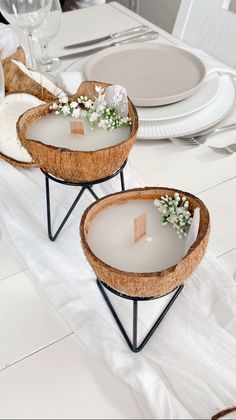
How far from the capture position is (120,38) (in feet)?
4.47

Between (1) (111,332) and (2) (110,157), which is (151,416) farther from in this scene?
(2) (110,157)

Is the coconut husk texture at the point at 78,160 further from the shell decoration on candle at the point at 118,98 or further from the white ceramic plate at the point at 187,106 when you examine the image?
the white ceramic plate at the point at 187,106

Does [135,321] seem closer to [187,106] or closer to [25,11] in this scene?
[187,106]

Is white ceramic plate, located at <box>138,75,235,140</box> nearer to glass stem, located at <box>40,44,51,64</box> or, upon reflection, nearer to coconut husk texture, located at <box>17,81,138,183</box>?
coconut husk texture, located at <box>17,81,138,183</box>

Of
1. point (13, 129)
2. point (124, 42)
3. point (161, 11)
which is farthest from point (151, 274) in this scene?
point (161, 11)

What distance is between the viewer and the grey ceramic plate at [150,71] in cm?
105

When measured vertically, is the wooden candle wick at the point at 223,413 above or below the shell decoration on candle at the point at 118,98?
below

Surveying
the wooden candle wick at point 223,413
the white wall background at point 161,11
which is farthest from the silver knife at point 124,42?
the white wall background at point 161,11

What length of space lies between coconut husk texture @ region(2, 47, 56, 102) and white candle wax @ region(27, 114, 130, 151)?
162 millimetres

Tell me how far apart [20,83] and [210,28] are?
656 mm

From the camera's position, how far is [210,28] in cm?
139

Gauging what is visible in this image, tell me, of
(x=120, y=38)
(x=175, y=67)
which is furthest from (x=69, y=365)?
(x=120, y=38)

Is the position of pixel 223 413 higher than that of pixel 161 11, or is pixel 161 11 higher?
pixel 223 413

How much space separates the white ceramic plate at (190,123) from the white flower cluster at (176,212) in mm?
335
